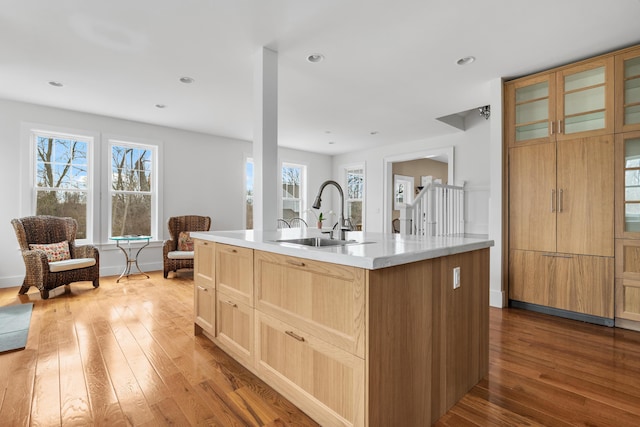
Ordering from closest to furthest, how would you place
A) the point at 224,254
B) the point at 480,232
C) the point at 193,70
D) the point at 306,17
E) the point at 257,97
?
the point at 224,254 → the point at 306,17 → the point at 257,97 → the point at 193,70 → the point at 480,232

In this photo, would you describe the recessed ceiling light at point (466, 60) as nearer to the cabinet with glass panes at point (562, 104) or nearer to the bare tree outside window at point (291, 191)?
the cabinet with glass panes at point (562, 104)

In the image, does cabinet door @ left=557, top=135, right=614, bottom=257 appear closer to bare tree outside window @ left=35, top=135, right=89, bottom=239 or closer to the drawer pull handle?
the drawer pull handle

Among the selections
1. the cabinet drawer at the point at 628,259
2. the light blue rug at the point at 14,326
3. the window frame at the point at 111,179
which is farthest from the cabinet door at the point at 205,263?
the cabinet drawer at the point at 628,259

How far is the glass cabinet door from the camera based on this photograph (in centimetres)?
289

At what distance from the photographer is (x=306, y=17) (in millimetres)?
Result: 2432

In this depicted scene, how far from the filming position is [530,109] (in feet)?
11.1

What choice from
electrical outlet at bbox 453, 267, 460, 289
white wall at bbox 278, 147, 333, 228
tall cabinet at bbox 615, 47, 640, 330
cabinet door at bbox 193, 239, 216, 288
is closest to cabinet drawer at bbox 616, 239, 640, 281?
tall cabinet at bbox 615, 47, 640, 330

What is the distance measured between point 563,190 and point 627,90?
0.98 meters

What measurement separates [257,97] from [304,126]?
2672 mm

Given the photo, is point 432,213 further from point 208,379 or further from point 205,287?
point 208,379

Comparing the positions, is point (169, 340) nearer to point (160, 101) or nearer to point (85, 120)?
point (160, 101)

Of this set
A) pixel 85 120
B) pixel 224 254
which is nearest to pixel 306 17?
pixel 224 254

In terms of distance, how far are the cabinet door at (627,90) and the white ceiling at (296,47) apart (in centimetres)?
Answer: 15

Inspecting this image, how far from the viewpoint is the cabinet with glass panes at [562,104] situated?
115 inches
